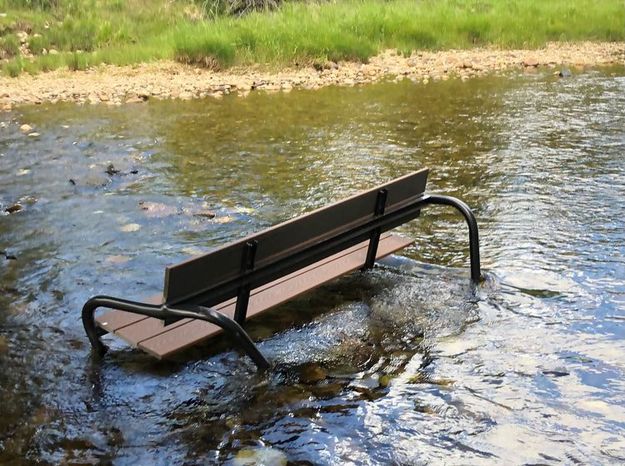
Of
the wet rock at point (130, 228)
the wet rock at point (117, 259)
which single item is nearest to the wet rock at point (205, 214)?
the wet rock at point (130, 228)

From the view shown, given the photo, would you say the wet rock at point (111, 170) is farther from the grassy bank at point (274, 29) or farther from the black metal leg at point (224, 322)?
the grassy bank at point (274, 29)

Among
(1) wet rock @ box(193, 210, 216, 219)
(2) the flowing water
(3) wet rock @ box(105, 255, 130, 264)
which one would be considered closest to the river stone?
(2) the flowing water

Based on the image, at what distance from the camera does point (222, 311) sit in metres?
4.67

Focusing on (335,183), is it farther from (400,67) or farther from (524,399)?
(400,67)

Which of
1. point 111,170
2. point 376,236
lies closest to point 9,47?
point 111,170

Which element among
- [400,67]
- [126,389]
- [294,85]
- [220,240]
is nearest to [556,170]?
→ [220,240]

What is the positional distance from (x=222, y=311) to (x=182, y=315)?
Answer: 2.99ft

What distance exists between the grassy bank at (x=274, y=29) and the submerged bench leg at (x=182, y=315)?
36.2ft

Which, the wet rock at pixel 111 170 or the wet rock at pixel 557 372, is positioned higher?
the wet rock at pixel 111 170

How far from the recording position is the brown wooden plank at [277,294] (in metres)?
4.17

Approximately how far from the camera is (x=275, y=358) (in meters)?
4.36

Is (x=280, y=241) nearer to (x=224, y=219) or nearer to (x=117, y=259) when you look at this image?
(x=117, y=259)

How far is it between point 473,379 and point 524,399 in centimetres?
30

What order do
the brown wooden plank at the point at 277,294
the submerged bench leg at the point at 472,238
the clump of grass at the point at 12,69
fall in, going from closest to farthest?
the brown wooden plank at the point at 277,294 < the submerged bench leg at the point at 472,238 < the clump of grass at the point at 12,69
